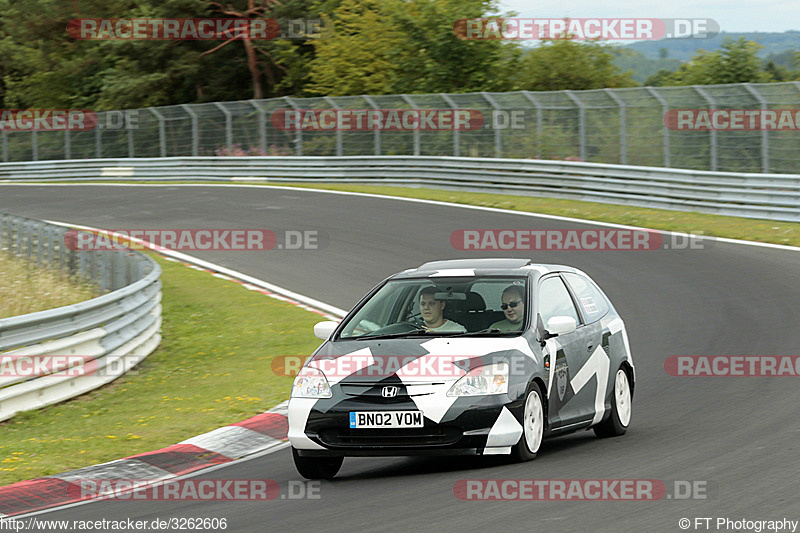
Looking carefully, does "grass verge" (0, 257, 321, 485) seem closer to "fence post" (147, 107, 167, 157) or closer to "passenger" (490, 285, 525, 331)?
"passenger" (490, 285, 525, 331)

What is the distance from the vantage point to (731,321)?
14.5 meters

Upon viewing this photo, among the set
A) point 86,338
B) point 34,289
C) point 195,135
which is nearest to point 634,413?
point 86,338

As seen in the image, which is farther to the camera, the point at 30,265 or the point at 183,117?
the point at 183,117

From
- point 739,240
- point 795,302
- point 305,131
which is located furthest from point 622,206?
point 305,131

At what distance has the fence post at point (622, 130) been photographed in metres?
28.3

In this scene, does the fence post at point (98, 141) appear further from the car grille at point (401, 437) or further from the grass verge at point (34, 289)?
the car grille at point (401, 437)

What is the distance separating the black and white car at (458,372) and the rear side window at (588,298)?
0.03 metres

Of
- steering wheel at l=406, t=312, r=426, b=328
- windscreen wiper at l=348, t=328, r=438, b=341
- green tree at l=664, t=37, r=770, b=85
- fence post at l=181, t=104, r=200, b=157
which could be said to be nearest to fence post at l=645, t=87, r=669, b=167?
green tree at l=664, t=37, r=770, b=85

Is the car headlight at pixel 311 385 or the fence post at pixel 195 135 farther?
the fence post at pixel 195 135

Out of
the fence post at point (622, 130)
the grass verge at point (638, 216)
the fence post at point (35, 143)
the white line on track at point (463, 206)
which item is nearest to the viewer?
the white line on track at point (463, 206)

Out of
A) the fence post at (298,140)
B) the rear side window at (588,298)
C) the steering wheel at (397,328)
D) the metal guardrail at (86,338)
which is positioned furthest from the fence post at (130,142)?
the steering wheel at (397,328)

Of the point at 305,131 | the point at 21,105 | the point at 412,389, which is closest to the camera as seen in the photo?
the point at 412,389

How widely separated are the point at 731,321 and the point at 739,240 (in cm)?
756

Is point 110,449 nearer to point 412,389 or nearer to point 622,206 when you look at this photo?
point 412,389
